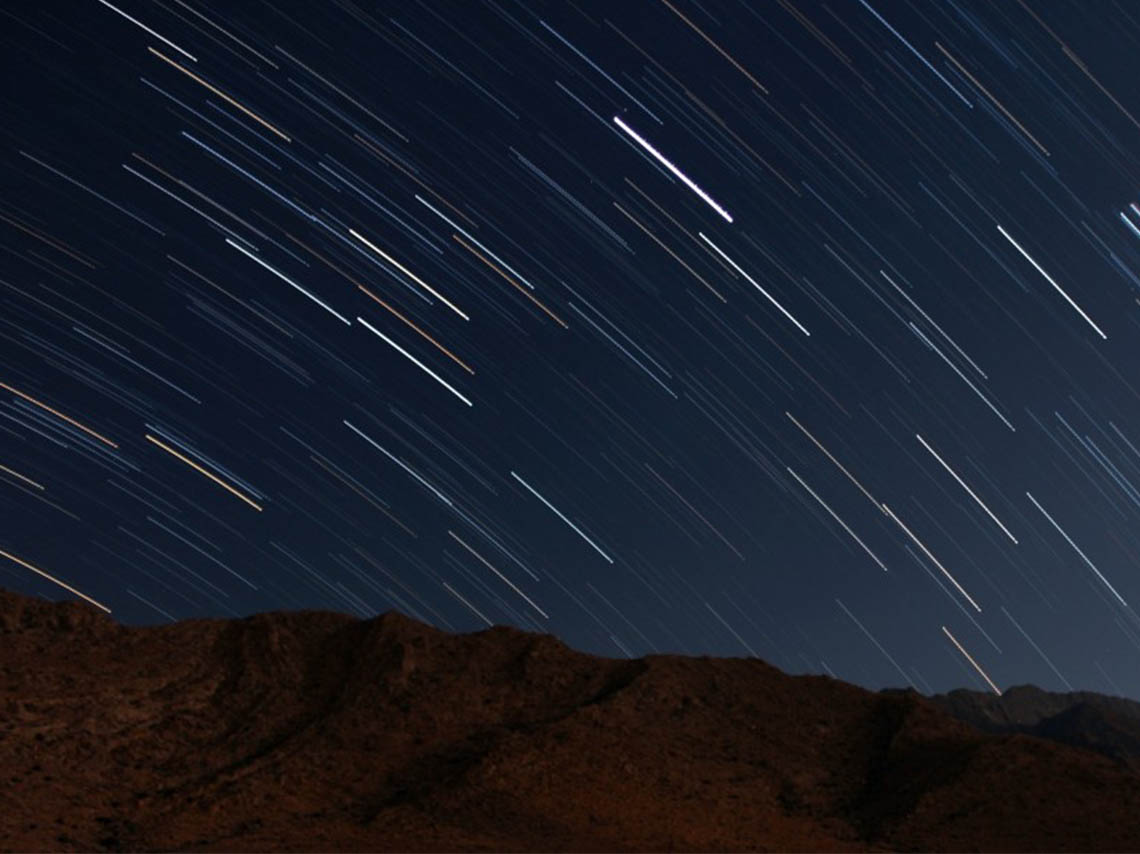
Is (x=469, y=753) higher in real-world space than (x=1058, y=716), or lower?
lower

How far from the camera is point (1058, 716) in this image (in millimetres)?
85375

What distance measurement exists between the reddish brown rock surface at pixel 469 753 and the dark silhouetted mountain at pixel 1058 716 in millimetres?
34511

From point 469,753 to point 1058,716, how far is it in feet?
228

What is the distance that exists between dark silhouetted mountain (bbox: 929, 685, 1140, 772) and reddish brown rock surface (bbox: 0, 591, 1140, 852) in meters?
34.5

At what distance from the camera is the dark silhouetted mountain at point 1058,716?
247ft

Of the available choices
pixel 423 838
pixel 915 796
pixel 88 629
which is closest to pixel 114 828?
pixel 423 838

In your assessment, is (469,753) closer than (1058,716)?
Yes

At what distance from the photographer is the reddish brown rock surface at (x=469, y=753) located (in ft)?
96.0

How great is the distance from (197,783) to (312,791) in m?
3.86

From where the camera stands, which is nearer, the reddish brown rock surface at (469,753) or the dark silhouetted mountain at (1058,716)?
the reddish brown rock surface at (469,753)

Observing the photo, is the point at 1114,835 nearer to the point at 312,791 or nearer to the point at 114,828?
the point at 312,791

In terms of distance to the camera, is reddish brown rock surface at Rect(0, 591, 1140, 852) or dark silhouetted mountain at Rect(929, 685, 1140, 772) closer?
reddish brown rock surface at Rect(0, 591, 1140, 852)

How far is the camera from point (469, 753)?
111 ft

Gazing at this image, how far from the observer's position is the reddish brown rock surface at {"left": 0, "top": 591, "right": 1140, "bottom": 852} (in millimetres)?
29266
